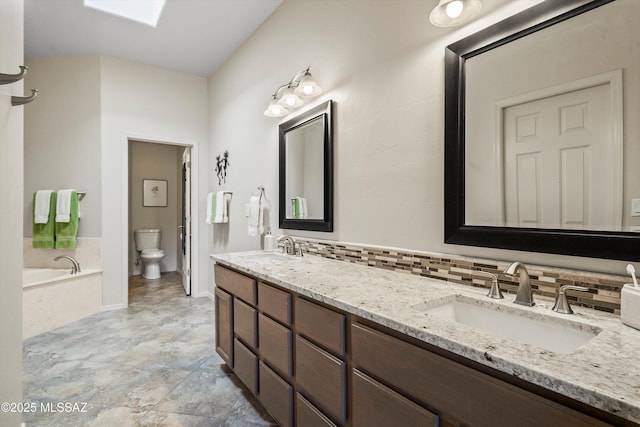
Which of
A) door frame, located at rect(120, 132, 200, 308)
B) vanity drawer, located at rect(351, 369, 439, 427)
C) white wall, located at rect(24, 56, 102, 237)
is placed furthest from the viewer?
door frame, located at rect(120, 132, 200, 308)

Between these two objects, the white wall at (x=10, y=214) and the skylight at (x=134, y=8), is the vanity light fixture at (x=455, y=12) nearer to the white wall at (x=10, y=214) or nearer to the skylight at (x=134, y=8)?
the white wall at (x=10, y=214)

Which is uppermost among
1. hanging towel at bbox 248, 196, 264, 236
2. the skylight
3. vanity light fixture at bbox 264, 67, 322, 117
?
the skylight

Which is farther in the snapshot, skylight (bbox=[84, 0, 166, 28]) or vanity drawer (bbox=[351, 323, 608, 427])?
skylight (bbox=[84, 0, 166, 28])

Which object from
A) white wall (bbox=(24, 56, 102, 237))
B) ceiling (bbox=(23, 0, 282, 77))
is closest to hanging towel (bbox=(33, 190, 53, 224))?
white wall (bbox=(24, 56, 102, 237))

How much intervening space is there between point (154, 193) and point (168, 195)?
0.24 m

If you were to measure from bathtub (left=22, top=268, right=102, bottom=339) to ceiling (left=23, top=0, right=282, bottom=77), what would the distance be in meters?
2.42

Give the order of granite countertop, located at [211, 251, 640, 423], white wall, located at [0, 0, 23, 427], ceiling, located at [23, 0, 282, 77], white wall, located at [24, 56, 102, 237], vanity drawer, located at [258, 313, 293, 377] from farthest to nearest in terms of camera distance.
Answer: white wall, located at [24, 56, 102, 237] → ceiling, located at [23, 0, 282, 77] → vanity drawer, located at [258, 313, 293, 377] → white wall, located at [0, 0, 23, 427] → granite countertop, located at [211, 251, 640, 423]

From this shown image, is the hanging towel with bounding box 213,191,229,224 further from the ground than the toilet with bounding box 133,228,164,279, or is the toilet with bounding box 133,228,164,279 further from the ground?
the hanging towel with bounding box 213,191,229,224

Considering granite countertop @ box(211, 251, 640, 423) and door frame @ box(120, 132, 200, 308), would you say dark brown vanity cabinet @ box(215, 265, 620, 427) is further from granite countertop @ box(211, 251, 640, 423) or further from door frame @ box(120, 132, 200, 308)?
door frame @ box(120, 132, 200, 308)

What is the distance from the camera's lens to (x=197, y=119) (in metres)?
4.22

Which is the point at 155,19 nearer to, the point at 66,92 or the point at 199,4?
the point at 199,4

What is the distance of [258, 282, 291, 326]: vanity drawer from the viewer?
4.71 ft

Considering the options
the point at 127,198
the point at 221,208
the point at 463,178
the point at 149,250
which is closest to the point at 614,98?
the point at 463,178

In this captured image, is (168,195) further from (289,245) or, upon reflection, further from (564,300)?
(564,300)
